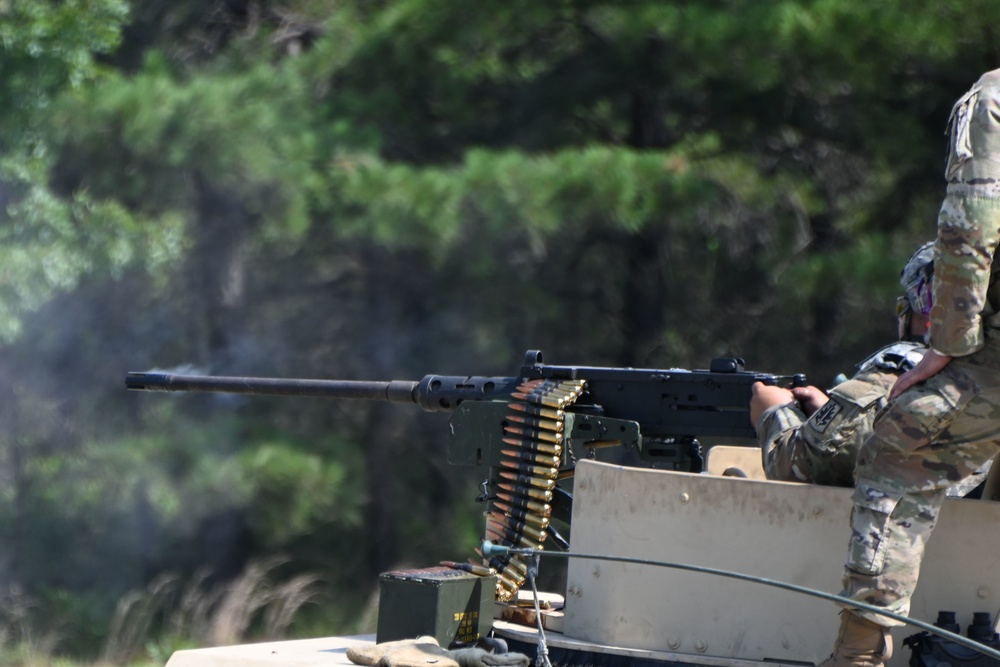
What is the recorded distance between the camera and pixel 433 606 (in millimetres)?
3750

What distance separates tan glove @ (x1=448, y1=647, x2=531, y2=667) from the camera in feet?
11.8

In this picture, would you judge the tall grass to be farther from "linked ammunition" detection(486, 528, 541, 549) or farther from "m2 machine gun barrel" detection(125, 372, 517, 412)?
"linked ammunition" detection(486, 528, 541, 549)

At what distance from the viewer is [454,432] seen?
16.0ft

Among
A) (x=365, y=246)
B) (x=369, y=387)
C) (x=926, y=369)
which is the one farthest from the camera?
(x=365, y=246)

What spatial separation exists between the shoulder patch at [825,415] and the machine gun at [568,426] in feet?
1.62

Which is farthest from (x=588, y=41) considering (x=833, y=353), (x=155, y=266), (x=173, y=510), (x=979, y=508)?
(x=979, y=508)

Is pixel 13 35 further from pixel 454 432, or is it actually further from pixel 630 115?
pixel 454 432

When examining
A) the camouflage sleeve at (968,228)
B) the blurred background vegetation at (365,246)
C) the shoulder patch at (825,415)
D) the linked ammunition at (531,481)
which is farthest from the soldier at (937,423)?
the blurred background vegetation at (365,246)

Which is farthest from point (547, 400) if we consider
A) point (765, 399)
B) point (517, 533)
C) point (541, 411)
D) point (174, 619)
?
point (174, 619)

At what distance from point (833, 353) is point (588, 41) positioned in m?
3.36

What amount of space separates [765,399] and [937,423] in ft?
3.38

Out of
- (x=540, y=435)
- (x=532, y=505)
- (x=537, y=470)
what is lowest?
(x=532, y=505)

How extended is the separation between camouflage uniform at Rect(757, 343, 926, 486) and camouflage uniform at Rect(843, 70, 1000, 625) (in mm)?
355

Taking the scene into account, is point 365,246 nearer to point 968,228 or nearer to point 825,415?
point 825,415
